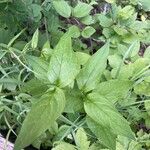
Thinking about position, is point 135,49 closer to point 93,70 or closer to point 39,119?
point 93,70

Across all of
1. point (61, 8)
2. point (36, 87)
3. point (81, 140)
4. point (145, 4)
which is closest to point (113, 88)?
point (36, 87)

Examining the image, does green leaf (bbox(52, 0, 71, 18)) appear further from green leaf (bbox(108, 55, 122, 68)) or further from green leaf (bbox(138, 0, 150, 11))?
green leaf (bbox(138, 0, 150, 11))

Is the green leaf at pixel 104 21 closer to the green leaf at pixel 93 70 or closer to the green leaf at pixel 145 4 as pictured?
the green leaf at pixel 145 4

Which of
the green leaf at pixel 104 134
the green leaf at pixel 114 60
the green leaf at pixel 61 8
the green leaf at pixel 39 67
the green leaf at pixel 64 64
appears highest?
the green leaf at pixel 64 64

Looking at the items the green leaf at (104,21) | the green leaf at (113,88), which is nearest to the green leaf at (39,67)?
the green leaf at (113,88)

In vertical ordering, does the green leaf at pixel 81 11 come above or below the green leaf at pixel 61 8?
A: below

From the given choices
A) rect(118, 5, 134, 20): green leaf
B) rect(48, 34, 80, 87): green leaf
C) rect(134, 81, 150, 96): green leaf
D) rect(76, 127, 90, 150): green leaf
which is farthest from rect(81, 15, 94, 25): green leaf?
rect(48, 34, 80, 87): green leaf
